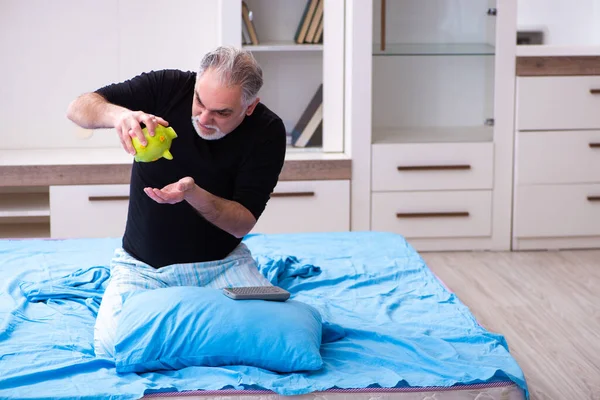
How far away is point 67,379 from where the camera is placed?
1948 mm

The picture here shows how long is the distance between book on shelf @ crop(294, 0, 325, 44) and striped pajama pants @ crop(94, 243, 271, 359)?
71.8 inches

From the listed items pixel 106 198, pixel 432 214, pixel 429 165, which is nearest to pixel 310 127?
pixel 429 165

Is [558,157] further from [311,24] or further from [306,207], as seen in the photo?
[311,24]

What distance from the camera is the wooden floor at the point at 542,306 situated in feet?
8.89

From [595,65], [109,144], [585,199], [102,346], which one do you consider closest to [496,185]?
[585,199]

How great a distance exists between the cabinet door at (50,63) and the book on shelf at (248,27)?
665 mm

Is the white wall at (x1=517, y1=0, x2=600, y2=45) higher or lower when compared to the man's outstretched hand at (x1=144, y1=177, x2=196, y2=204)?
higher

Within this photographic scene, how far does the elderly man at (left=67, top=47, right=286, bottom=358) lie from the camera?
2273mm

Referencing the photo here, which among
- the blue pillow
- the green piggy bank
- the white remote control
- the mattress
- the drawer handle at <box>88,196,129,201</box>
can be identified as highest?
the green piggy bank

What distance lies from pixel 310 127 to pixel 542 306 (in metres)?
1.40

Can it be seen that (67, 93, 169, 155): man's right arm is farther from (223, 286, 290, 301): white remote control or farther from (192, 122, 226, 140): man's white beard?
(223, 286, 290, 301): white remote control

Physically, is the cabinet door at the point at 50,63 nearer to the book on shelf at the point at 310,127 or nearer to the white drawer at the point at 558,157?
the book on shelf at the point at 310,127

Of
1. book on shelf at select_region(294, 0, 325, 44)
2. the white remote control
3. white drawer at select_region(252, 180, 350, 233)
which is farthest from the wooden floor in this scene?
book on shelf at select_region(294, 0, 325, 44)

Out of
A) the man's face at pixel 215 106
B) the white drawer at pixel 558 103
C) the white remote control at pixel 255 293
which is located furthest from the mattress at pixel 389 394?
the white drawer at pixel 558 103
